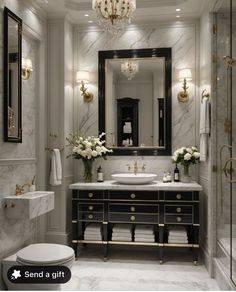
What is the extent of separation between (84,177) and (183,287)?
174 cm

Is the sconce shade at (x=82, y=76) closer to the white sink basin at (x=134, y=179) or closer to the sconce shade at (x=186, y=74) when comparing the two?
the sconce shade at (x=186, y=74)

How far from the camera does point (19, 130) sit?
329cm

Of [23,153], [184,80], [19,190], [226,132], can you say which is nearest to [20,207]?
[19,190]

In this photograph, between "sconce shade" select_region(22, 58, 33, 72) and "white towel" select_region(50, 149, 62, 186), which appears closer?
"sconce shade" select_region(22, 58, 33, 72)

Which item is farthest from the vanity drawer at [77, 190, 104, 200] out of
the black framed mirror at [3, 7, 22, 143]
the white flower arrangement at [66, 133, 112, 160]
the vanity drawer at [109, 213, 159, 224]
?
the black framed mirror at [3, 7, 22, 143]

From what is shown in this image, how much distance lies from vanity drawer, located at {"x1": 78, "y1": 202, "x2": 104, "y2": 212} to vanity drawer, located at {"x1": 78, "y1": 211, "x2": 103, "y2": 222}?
35mm

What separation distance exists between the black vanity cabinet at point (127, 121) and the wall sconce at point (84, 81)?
0.41 m

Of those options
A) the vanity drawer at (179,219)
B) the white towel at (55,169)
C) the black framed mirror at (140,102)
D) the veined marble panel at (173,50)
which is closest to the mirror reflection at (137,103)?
the black framed mirror at (140,102)

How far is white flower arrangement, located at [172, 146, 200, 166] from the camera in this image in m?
3.86

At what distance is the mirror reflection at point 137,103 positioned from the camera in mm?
4215

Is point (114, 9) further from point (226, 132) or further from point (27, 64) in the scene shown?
point (226, 132)

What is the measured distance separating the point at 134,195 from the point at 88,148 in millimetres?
804

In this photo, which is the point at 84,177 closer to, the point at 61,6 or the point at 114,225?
the point at 114,225

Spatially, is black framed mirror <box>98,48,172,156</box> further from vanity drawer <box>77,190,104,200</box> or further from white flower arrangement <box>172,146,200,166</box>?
vanity drawer <box>77,190,104,200</box>
